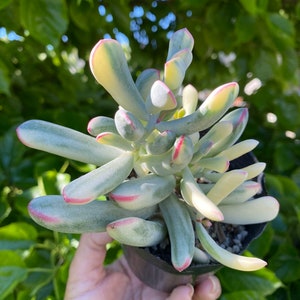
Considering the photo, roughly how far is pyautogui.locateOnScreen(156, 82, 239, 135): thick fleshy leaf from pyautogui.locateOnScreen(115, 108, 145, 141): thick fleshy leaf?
3 centimetres

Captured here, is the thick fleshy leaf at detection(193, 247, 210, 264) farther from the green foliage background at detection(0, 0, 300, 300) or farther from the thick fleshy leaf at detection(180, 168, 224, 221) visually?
the green foliage background at detection(0, 0, 300, 300)

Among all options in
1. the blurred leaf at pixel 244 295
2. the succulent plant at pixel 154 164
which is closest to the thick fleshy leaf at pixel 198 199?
the succulent plant at pixel 154 164

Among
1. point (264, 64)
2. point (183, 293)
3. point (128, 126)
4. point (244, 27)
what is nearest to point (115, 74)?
point (128, 126)

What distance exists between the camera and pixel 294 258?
28.4 inches

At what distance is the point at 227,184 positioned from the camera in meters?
0.37

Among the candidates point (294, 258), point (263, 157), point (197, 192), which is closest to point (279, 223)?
point (294, 258)

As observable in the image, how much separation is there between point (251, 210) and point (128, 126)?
5.6 inches

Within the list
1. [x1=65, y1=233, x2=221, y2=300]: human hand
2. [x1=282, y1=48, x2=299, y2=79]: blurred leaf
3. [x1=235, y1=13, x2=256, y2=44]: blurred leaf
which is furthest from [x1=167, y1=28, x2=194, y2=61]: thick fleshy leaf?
[x1=282, y1=48, x2=299, y2=79]: blurred leaf

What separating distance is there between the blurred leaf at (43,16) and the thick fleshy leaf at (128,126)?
0.42 metres

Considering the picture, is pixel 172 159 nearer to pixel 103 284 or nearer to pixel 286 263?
pixel 103 284

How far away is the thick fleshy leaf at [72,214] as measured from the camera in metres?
0.35

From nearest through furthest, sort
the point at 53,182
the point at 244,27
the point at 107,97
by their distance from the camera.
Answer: the point at 53,182 < the point at 244,27 < the point at 107,97

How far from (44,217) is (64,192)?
1.2 inches

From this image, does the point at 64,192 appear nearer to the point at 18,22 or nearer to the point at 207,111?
the point at 207,111
